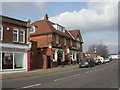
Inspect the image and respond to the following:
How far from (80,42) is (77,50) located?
4.53m

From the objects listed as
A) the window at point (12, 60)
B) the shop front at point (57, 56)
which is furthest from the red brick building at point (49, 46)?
the window at point (12, 60)

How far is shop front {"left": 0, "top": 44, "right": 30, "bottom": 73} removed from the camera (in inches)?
826

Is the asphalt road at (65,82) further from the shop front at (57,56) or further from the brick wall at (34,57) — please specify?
the shop front at (57,56)

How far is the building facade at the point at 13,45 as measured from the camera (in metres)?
21.0

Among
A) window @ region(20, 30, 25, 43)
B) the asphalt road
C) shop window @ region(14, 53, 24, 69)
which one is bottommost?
the asphalt road

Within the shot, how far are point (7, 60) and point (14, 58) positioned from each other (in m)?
1.14

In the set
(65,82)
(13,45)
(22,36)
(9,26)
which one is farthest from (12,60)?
(65,82)

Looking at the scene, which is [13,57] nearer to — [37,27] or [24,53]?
[24,53]

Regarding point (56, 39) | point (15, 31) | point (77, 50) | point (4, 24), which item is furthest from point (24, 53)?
point (77, 50)

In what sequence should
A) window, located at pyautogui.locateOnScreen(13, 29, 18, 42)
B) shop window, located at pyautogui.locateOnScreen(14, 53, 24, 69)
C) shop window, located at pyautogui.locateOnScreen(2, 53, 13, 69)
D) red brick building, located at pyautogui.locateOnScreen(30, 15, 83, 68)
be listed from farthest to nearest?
red brick building, located at pyautogui.locateOnScreen(30, 15, 83, 68)
shop window, located at pyautogui.locateOnScreen(14, 53, 24, 69)
window, located at pyautogui.locateOnScreen(13, 29, 18, 42)
shop window, located at pyautogui.locateOnScreen(2, 53, 13, 69)

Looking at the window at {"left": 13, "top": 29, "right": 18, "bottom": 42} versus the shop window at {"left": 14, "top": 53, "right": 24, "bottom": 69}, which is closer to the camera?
the window at {"left": 13, "top": 29, "right": 18, "bottom": 42}

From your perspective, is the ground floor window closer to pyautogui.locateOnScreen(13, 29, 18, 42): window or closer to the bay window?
the bay window

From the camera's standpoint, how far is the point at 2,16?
829 inches

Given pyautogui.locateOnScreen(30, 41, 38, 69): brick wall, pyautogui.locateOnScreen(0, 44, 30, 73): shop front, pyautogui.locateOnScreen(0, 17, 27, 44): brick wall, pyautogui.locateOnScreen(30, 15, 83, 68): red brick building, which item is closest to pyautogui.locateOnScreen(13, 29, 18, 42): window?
pyautogui.locateOnScreen(0, 17, 27, 44): brick wall
